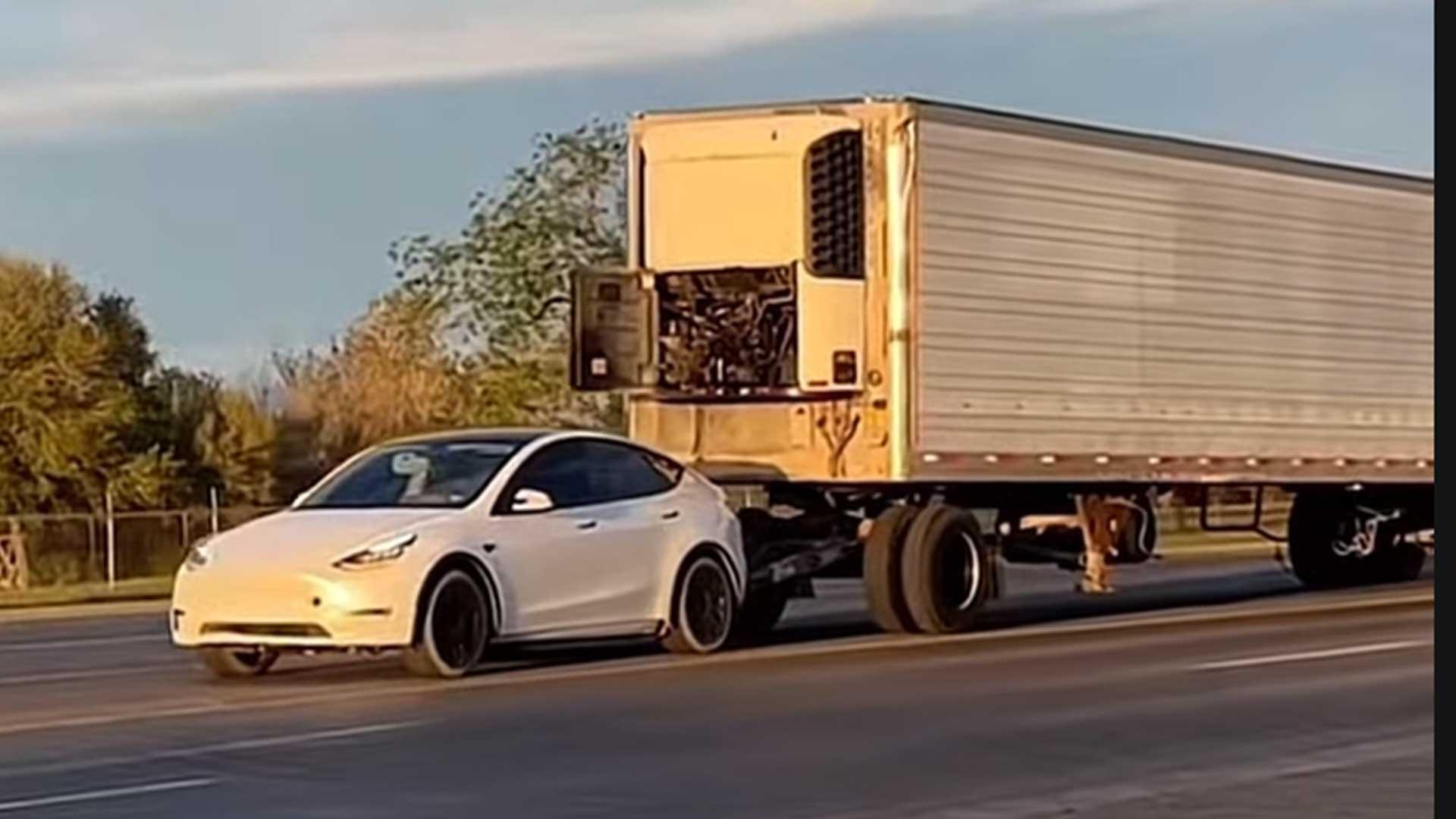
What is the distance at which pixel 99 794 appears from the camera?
41.5ft

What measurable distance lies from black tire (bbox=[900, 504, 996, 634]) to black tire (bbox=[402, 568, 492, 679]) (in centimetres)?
505

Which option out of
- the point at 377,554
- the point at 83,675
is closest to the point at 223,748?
the point at 377,554

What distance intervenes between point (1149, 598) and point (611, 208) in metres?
26.8

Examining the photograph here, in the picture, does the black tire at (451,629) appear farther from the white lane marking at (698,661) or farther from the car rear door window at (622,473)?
the car rear door window at (622,473)

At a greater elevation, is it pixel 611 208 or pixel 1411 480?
pixel 611 208

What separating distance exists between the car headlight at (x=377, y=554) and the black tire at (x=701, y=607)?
8.29ft

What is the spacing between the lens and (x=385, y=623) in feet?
58.5

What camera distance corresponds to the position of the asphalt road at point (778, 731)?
40.7 ft

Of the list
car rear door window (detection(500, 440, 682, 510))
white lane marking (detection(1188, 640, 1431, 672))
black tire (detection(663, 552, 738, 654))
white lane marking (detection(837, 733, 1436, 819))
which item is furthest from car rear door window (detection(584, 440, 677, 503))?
white lane marking (detection(837, 733, 1436, 819))

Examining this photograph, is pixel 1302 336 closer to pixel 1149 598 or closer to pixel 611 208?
pixel 1149 598

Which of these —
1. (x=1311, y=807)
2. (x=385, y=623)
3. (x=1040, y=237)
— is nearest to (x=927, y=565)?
(x=1040, y=237)

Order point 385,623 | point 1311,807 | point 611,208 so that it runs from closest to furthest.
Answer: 1. point 1311,807
2. point 385,623
3. point 611,208

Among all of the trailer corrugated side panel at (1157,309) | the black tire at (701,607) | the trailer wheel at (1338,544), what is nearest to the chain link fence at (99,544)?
the trailer wheel at (1338,544)

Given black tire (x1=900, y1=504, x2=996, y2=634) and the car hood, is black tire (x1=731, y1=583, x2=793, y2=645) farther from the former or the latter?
the car hood
